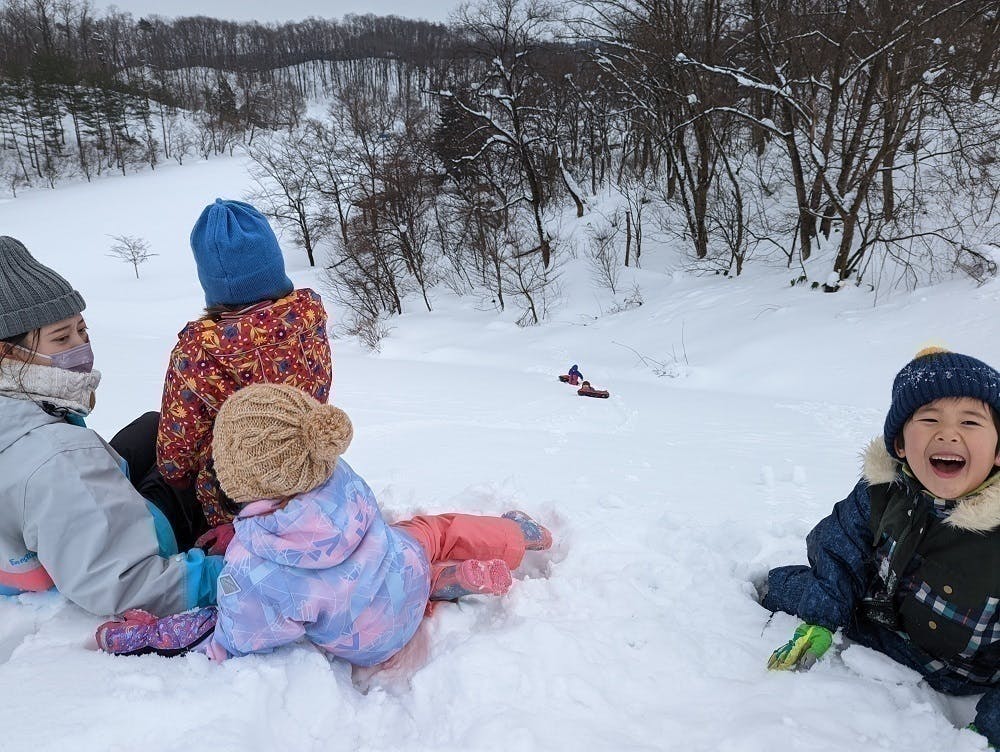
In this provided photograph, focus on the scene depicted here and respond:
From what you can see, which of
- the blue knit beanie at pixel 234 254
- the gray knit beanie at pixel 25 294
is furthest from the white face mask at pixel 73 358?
the blue knit beanie at pixel 234 254

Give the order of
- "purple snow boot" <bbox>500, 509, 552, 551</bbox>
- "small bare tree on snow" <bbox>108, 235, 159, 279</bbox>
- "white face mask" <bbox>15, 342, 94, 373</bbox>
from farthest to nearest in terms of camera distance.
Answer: "small bare tree on snow" <bbox>108, 235, 159, 279</bbox> < "purple snow boot" <bbox>500, 509, 552, 551</bbox> < "white face mask" <bbox>15, 342, 94, 373</bbox>

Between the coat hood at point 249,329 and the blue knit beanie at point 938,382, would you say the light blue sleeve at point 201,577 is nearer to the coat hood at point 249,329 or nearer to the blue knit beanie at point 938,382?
the coat hood at point 249,329

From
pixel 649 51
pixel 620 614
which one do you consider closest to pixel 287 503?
pixel 620 614

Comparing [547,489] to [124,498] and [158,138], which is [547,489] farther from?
[158,138]

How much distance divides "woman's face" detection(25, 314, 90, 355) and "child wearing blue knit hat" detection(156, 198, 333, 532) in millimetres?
328

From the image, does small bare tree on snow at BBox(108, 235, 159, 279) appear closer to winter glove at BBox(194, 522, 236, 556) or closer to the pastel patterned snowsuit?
winter glove at BBox(194, 522, 236, 556)

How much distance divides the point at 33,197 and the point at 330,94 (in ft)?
103

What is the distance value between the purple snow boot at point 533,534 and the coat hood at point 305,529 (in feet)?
2.99

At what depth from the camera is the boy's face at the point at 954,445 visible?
1.50 meters

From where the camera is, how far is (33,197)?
32.0m

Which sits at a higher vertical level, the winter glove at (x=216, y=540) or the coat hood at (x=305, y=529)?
the coat hood at (x=305, y=529)

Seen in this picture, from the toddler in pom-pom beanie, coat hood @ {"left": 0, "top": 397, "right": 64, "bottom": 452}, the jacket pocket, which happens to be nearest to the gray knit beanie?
coat hood @ {"left": 0, "top": 397, "right": 64, "bottom": 452}

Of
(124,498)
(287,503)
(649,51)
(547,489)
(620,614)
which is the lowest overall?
(547,489)

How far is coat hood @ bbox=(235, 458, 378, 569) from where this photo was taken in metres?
1.65
